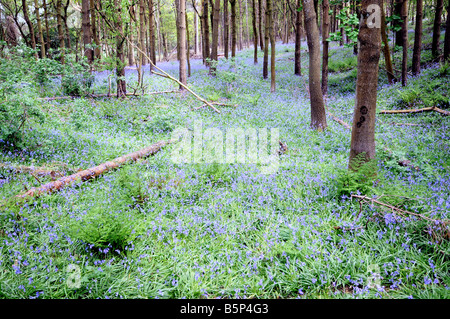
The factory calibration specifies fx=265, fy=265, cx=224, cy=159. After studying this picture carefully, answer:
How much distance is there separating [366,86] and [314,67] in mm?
4738

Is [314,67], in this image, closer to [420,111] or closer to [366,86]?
[366,86]

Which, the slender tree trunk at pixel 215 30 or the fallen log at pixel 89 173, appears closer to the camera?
the fallen log at pixel 89 173

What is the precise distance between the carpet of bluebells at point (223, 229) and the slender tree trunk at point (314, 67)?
211 cm

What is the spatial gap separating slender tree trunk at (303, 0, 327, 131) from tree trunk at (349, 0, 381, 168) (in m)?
4.25

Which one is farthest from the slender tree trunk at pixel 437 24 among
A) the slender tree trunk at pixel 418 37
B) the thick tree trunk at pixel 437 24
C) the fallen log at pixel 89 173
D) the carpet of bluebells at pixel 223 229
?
the fallen log at pixel 89 173

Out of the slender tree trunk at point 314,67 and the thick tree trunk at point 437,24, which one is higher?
the thick tree trunk at point 437,24

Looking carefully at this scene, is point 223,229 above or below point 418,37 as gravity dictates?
below

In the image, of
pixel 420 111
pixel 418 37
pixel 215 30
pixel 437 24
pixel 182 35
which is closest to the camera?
pixel 420 111

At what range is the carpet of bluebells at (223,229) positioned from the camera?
2.97 m

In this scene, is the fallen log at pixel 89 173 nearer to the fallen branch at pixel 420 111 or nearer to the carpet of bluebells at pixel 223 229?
the carpet of bluebells at pixel 223 229

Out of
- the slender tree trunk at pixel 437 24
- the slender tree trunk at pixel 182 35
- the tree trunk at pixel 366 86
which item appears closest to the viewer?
the tree trunk at pixel 366 86

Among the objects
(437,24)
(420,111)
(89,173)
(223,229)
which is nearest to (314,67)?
(420,111)

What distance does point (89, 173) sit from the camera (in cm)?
562
